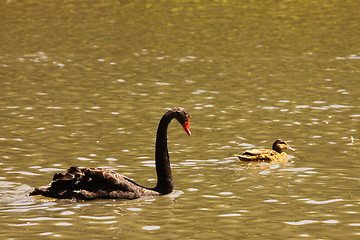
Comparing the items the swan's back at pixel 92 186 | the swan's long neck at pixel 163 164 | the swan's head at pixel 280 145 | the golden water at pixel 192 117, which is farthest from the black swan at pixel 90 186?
the swan's head at pixel 280 145

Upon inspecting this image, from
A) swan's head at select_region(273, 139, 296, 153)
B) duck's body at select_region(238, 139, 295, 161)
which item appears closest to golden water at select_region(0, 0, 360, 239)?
duck's body at select_region(238, 139, 295, 161)

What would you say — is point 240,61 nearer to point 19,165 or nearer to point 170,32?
point 170,32

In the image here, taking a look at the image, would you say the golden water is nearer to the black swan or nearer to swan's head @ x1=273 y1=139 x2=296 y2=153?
the black swan

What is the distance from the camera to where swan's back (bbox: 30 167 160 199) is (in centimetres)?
→ 1547

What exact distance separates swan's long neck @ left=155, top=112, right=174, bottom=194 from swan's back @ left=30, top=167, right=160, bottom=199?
1.72ft

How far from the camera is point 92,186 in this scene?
51.1ft

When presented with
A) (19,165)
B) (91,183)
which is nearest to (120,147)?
(19,165)

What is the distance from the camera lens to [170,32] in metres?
39.5

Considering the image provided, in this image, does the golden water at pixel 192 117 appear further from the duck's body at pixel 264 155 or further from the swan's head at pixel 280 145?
the swan's head at pixel 280 145

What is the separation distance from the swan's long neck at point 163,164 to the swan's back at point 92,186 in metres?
0.52

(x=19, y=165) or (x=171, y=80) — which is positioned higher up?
(x=171, y=80)

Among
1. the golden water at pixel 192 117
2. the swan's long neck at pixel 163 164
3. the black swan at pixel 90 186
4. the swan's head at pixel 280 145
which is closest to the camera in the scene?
the golden water at pixel 192 117

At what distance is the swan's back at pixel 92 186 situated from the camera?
15469 mm

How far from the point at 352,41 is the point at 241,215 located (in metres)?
22.6
